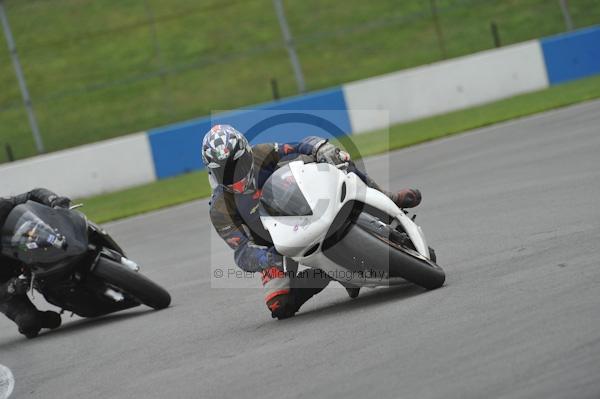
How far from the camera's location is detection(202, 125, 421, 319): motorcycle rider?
7348 millimetres

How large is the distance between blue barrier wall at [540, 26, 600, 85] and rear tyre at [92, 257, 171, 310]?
13.9 m

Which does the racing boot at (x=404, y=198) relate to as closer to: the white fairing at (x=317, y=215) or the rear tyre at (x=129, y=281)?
the white fairing at (x=317, y=215)

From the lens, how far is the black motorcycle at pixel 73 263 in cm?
871

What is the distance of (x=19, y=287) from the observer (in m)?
9.01

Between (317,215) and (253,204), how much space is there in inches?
37.3

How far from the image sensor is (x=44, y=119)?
22.0 metres

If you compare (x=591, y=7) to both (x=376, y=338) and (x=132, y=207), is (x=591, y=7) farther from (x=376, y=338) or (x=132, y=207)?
(x=376, y=338)

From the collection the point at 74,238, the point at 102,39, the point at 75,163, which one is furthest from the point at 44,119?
the point at 74,238

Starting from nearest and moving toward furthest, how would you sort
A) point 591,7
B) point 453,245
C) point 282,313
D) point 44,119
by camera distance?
point 282,313 < point 453,245 < point 44,119 < point 591,7

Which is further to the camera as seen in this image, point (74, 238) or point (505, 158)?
point (505, 158)

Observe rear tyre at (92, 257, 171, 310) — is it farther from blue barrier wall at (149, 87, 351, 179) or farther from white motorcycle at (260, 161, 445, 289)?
blue barrier wall at (149, 87, 351, 179)

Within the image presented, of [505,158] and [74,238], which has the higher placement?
[74,238]

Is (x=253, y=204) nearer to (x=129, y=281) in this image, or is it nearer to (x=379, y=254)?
(x=379, y=254)

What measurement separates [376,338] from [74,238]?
349 centimetres
